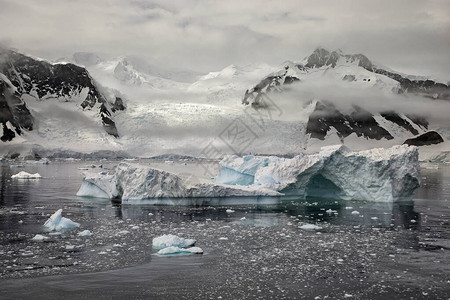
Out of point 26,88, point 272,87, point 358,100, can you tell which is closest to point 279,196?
point 26,88

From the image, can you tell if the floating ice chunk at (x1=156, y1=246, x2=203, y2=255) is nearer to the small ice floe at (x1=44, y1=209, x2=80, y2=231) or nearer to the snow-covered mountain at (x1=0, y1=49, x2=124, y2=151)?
the small ice floe at (x1=44, y1=209, x2=80, y2=231)

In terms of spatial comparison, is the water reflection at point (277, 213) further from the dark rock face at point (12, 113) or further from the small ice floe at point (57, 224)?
the dark rock face at point (12, 113)

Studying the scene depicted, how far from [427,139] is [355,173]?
15995cm

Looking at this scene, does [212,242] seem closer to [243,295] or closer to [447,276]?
[243,295]

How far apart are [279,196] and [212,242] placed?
39.9 ft

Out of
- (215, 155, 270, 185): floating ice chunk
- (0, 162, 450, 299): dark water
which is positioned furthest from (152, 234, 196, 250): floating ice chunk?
(215, 155, 270, 185): floating ice chunk

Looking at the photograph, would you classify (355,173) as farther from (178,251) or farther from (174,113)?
(174,113)

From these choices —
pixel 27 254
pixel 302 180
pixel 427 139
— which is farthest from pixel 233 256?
pixel 427 139

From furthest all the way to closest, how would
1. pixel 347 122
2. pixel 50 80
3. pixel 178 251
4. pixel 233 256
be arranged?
pixel 347 122 < pixel 50 80 < pixel 178 251 < pixel 233 256

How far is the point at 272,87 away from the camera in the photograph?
174 m

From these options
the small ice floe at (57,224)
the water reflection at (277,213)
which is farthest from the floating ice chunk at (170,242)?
the water reflection at (277,213)

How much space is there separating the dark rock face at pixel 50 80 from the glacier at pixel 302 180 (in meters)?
95.9

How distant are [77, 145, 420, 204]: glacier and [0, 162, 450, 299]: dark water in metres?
2.17

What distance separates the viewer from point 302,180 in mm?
29469
